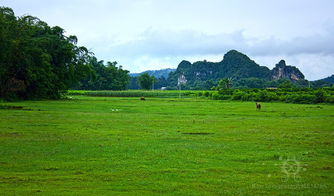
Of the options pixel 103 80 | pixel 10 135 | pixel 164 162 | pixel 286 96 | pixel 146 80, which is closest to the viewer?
pixel 164 162

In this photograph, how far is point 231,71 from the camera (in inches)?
6964

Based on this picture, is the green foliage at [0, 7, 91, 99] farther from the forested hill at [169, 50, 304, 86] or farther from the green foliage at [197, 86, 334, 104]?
the forested hill at [169, 50, 304, 86]

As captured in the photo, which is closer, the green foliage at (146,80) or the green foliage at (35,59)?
the green foliage at (35,59)

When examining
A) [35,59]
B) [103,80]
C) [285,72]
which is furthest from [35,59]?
→ [285,72]

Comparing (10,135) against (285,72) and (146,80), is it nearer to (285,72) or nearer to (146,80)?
(146,80)

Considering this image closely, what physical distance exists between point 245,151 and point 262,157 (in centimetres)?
125

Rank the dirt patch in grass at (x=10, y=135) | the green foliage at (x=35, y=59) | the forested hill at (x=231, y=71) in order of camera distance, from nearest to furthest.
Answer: the dirt patch in grass at (x=10, y=135)
the green foliage at (x=35, y=59)
the forested hill at (x=231, y=71)

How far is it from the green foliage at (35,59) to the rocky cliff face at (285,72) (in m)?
112

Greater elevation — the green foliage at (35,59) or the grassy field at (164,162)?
the green foliage at (35,59)

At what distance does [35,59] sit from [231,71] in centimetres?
13548

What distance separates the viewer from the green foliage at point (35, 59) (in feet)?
150

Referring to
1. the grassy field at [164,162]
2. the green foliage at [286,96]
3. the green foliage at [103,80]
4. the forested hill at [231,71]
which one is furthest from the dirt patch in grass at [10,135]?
the forested hill at [231,71]

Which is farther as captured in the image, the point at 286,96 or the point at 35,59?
the point at 286,96

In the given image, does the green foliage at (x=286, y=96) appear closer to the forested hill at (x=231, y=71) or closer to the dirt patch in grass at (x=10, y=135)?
the dirt patch in grass at (x=10, y=135)
